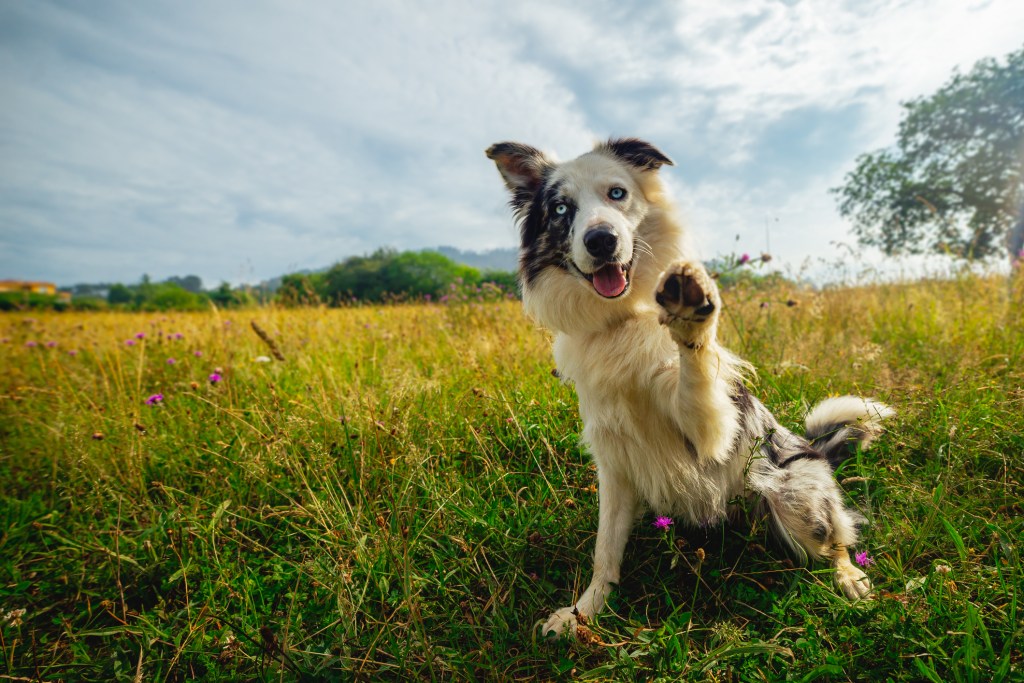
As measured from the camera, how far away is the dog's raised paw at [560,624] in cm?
174

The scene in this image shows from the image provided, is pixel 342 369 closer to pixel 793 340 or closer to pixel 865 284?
pixel 793 340

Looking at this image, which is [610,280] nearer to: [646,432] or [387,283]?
[646,432]

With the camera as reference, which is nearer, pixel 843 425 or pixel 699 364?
pixel 699 364

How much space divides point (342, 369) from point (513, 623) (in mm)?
2964

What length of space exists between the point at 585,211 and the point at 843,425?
1.90 m

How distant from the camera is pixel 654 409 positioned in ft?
6.63

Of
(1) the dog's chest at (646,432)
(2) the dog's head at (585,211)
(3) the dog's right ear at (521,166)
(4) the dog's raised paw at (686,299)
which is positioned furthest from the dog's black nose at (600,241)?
(3) the dog's right ear at (521,166)

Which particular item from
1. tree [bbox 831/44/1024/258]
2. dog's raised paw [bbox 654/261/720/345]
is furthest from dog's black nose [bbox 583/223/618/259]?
tree [bbox 831/44/1024/258]

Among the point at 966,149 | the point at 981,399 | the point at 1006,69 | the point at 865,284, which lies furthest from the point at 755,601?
the point at 1006,69

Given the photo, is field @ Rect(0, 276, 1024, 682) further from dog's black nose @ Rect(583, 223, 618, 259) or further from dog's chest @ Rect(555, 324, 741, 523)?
dog's black nose @ Rect(583, 223, 618, 259)

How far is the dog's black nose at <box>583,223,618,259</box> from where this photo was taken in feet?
6.90

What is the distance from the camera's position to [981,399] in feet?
8.29

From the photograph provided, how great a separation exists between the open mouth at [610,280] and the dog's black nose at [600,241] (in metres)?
0.06

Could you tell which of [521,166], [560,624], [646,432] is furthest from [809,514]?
[521,166]
